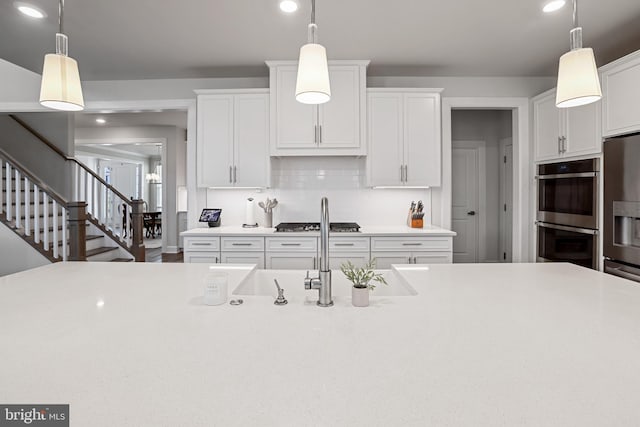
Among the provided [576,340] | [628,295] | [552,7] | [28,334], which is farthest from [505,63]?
[28,334]

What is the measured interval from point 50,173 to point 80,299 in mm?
5170

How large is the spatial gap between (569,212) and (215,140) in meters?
3.41

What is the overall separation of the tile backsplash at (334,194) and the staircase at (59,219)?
4.63 ft

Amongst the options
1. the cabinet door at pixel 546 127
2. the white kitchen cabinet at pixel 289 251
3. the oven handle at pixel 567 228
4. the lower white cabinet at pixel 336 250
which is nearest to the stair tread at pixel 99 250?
the lower white cabinet at pixel 336 250

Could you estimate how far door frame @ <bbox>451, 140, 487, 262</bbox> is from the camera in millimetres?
5301

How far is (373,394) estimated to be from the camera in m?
0.66

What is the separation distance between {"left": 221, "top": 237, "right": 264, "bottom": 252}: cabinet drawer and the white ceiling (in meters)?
1.73

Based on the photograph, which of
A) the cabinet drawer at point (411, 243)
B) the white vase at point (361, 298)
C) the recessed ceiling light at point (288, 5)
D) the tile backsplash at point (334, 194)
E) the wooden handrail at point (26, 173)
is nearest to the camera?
the white vase at point (361, 298)

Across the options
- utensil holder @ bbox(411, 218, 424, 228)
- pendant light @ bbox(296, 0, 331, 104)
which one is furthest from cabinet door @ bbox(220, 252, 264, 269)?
pendant light @ bbox(296, 0, 331, 104)

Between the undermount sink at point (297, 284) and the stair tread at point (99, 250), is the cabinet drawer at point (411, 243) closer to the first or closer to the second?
the undermount sink at point (297, 284)

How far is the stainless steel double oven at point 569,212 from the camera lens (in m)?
2.92

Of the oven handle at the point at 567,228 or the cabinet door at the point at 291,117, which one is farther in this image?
the cabinet door at the point at 291,117

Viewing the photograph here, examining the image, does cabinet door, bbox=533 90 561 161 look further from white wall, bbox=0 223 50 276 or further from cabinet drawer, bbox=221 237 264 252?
white wall, bbox=0 223 50 276

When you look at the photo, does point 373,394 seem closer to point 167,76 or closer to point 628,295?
point 628,295
